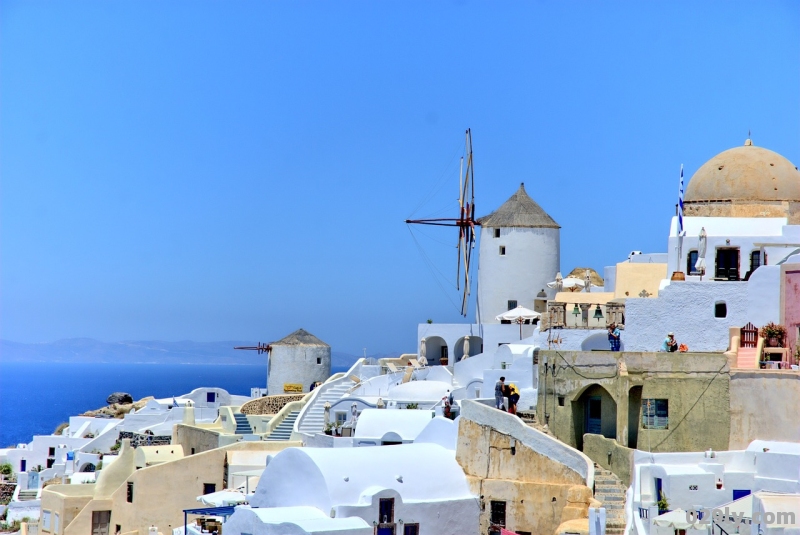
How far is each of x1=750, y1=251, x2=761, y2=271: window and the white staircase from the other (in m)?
12.7

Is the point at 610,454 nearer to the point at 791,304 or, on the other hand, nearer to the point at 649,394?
the point at 649,394

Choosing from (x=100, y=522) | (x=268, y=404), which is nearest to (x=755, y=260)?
(x=268, y=404)

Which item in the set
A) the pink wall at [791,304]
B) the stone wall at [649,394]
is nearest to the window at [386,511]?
the stone wall at [649,394]

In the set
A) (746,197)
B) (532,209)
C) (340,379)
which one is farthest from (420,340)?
(746,197)

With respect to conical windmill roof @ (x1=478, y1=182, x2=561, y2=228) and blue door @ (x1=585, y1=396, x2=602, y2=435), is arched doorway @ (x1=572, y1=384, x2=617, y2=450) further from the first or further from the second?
conical windmill roof @ (x1=478, y1=182, x2=561, y2=228)

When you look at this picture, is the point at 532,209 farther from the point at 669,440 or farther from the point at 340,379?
the point at 669,440

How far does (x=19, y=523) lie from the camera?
125 ft

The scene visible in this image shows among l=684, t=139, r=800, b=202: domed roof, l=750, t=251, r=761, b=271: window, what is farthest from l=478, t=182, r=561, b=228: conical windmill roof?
l=750, t=251, r=761, b=271: window

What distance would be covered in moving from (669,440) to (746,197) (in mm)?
10120

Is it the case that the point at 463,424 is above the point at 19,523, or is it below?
above

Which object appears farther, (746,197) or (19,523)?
(19,523)

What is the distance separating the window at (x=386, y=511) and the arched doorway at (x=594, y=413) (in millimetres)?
4819

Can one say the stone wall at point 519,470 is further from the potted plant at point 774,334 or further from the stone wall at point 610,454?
the potted plant at point 774,334

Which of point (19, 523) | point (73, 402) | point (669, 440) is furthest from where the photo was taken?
point (73, 402)
